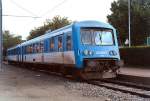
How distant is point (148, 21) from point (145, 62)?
26837mm

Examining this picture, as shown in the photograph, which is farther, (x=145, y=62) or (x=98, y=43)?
(x=145, y=62)

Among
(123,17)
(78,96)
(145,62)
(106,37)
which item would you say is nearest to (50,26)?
(123,17)

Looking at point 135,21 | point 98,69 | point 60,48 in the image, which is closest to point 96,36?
point 98,69

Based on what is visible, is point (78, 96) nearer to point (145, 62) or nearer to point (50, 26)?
point (145, 62)

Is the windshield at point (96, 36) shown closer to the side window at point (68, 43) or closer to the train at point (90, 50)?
the train at point (90, 50)

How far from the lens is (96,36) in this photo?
21.7 m

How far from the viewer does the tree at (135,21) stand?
57.1m

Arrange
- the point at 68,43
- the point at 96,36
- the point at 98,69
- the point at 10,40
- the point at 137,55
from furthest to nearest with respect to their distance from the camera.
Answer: the point at 10,40 → the point at 137,55 → the point at 68,43 → the point at 96,36 → the point at 98,69

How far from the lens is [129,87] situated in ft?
60.0

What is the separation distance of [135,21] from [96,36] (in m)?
36.9

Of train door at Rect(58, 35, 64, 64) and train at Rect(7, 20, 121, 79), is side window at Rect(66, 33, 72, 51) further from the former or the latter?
train door at Rect(58, 35, 64, 64)

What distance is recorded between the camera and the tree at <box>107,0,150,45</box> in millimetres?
57062

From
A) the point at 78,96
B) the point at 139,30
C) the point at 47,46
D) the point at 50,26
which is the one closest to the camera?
the point at 78,96

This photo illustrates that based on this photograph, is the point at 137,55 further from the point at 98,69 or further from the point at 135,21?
the point at 135,21
